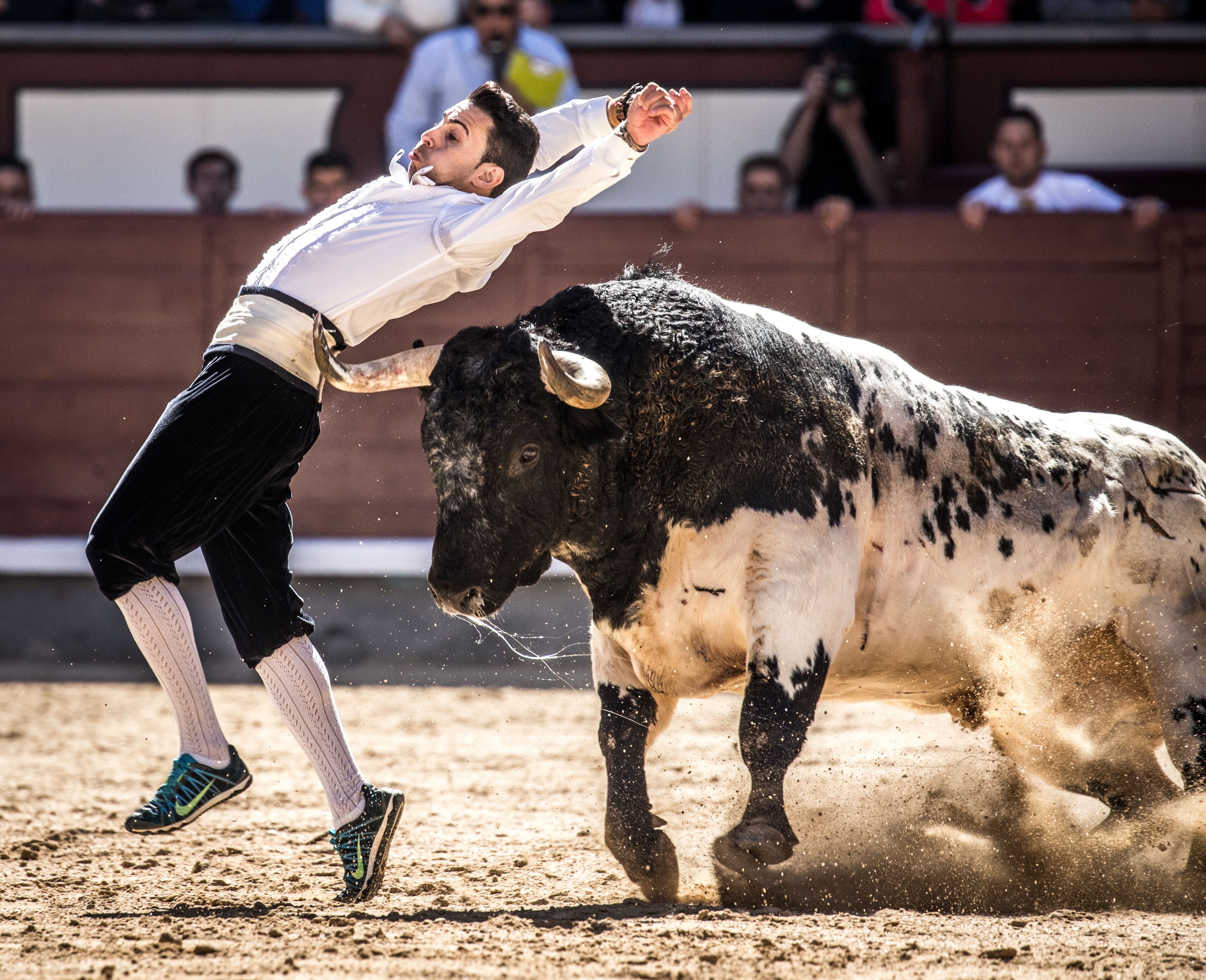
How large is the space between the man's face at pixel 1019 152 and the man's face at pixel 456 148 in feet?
13.1

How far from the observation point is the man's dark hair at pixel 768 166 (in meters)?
6.90

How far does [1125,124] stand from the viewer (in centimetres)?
727

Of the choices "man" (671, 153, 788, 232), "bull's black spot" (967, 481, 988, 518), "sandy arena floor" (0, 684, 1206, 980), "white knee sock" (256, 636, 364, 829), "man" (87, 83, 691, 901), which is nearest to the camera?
"sandy arena floor" (0, 684, 1206, 980)

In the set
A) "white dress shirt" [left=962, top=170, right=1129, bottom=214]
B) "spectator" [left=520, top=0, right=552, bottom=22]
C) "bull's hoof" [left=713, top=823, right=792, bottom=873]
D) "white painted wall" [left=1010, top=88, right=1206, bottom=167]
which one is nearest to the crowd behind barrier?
"spectator" [left=520, top=0, right=552, bottom=22]

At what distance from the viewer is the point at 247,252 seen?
701 cm

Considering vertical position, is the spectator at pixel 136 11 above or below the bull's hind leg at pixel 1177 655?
above

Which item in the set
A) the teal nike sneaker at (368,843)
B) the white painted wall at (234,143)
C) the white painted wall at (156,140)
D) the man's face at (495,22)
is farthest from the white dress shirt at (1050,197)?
the teal nike sneaker at (368,843)

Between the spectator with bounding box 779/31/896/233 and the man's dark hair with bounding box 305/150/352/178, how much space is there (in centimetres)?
209

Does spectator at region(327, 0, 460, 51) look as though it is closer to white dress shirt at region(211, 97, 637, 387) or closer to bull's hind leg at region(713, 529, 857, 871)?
white dress shirt at region(211, 97, 637, 387)

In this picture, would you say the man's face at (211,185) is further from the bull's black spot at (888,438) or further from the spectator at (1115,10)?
the bull's black spot at (888,438)

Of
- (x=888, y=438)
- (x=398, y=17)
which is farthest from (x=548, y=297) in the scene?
(x=888, y=438)

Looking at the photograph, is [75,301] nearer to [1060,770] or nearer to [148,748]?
[148,748]

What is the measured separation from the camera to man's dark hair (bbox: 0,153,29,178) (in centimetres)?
712

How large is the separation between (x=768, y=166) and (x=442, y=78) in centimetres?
159
